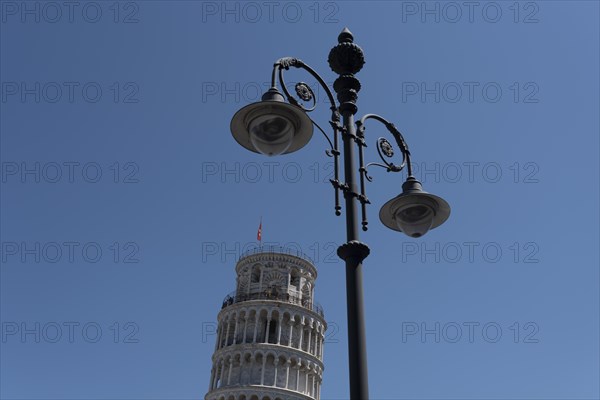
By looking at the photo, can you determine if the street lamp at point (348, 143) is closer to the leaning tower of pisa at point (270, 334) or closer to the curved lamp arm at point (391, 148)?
the curved lamp arm at point (391, 148)

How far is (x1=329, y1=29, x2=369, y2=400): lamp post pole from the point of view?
7230mm

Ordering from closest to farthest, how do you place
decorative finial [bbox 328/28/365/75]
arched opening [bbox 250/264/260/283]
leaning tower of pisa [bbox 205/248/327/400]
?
1. decorative finial [bbox 328/28/365/75]
2. leaning tower of pisa [bbox 205/248/327/400]
3. arched opening [bbox 250/264/260/283]

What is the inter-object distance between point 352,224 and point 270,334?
51.8 m

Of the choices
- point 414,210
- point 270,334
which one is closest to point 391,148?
point 414,210

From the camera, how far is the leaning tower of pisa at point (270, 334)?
55469 mm

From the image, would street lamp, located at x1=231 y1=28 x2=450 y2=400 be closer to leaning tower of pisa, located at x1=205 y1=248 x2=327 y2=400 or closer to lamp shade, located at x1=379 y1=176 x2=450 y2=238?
lamp shade, located at x1=379 y1=176 x2=450 y2=238

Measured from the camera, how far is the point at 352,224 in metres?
8.30

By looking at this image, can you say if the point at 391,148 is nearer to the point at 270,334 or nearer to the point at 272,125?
the point at 272,125

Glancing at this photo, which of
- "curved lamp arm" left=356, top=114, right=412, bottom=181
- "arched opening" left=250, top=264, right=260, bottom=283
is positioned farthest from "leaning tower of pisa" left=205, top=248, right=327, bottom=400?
"curved lamp arm" left=356, top=114, right=412, bottom=181

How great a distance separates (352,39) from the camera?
9.99 m

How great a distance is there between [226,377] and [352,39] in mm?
51355

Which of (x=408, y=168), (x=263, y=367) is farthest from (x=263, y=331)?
(x=408, y=168)

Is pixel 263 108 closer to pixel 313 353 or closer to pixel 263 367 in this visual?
pixel 263 367

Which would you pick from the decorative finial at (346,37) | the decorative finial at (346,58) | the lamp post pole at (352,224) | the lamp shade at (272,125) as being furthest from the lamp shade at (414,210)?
the decorative finial at (346,37)
